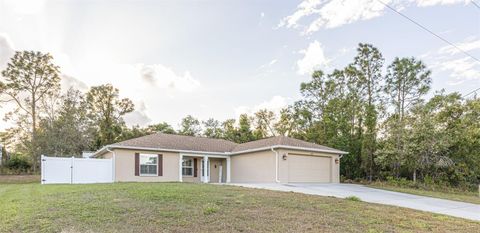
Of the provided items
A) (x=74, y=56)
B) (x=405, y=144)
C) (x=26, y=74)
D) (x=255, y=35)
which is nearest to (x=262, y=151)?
(x=255, y=35)

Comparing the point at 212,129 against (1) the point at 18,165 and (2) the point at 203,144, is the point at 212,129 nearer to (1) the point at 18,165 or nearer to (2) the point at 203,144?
(2) the point at 203,144

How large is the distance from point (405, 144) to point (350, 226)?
15.9m

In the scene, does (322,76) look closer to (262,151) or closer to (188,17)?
(262,151)

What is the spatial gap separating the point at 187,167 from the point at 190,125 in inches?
646

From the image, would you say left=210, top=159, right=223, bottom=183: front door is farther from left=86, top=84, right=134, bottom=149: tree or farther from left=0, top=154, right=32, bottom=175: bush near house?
left=0, top=154, right=32, bottom=175: bush near house

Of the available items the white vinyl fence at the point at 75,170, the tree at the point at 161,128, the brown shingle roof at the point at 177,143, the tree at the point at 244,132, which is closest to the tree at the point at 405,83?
the brown shingle roof at the point at 177,143

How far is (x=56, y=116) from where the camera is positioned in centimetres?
2948

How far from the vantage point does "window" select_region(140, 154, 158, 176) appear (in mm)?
19562

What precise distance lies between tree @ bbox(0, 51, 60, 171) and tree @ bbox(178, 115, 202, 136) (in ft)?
41.9

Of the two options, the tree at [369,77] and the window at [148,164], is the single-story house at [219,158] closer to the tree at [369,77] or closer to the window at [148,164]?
the window at [148,164]

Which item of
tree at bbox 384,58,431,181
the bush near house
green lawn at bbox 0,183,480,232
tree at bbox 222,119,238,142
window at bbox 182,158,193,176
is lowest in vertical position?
the bush near house

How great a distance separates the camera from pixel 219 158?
77.6 feet

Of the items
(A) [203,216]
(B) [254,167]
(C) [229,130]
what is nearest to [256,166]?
(B) [254,167]

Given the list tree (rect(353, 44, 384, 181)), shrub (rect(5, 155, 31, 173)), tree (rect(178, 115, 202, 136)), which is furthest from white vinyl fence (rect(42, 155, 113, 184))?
tree (rect(178, 115, 202, 136))
